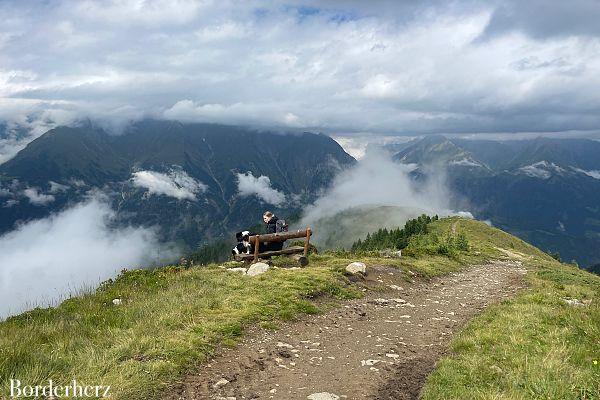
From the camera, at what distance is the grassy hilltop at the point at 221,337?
7371mm

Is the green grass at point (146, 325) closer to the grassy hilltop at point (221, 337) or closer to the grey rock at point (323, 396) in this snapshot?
the grassy hilltop at point (221, 337)

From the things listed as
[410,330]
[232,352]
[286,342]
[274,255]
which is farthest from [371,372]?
[274,255]

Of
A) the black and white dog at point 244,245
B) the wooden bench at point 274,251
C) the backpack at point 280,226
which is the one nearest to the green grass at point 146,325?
the wooden bench at point 274,251

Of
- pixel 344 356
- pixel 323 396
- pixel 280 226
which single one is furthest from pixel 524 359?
pixel 280 226

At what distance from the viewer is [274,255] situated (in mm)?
22734

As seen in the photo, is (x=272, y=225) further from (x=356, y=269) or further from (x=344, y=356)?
(x=344, y=356)

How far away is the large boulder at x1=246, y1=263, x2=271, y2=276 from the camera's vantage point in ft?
61.0

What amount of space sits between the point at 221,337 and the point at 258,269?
8.59m

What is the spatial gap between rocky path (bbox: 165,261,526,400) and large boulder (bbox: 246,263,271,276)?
16.2 ft

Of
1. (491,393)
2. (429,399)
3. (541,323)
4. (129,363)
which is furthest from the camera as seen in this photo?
(541,323)

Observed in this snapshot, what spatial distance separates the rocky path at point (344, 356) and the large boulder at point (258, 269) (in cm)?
495

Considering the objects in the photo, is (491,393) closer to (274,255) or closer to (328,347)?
(328,347)

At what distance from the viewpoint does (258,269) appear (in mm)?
18922

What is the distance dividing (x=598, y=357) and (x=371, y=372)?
4.58 meters
